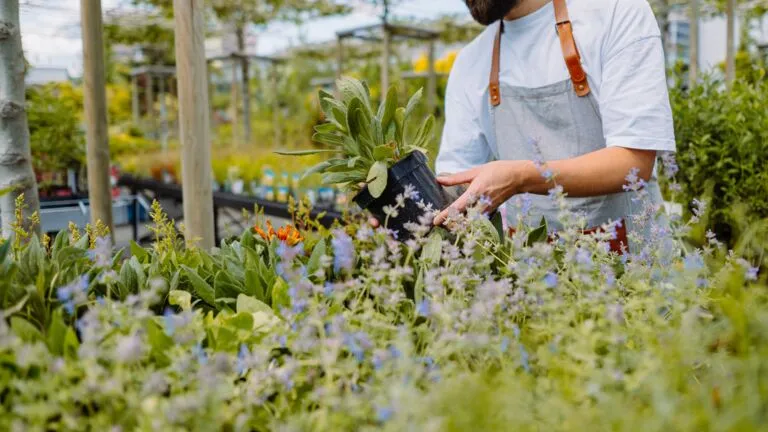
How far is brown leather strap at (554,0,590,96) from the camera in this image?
1842 millimetres

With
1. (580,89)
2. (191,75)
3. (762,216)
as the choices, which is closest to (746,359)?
(580,89)

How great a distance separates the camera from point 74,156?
455cm

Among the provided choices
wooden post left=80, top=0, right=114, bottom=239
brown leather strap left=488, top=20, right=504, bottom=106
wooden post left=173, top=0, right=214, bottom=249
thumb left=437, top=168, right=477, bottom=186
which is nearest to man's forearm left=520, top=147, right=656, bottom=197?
thumb left=437, top=168, right=477, bottom=186

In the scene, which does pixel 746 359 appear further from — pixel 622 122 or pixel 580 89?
pixel 580 89

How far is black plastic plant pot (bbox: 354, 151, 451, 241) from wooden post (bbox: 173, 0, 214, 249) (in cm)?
77

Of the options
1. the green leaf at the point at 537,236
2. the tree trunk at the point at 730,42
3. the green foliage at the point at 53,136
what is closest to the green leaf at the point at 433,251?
the green leaf at the point at 537,236

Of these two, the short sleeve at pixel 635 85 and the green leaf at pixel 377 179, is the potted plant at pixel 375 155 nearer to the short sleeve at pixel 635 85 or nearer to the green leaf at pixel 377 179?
the green leaf at pixel 377 179

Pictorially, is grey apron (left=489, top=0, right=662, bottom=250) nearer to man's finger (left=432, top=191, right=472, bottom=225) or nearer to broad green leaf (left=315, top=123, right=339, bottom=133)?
man's finger (left=432, top=191, right=472, bottom=225)

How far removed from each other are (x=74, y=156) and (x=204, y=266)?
3528mm

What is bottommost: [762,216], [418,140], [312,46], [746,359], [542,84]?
[762,216]

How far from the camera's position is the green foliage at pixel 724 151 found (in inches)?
119

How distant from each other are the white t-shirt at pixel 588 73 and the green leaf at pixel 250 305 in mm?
972

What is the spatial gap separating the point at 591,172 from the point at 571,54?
370mm

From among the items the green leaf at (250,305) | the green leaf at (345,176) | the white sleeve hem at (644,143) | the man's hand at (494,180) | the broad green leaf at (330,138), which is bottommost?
the green leaf at (250,305)
